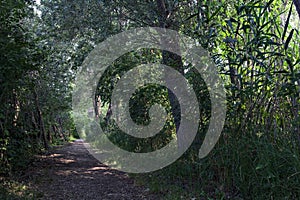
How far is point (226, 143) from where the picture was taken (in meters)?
4.17

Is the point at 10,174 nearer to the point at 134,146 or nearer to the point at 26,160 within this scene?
the point at 26,160

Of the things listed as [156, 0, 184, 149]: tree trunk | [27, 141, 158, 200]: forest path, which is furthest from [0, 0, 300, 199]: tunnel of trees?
[27, 141, 158, 200]: forest path

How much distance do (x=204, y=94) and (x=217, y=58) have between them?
0.61m

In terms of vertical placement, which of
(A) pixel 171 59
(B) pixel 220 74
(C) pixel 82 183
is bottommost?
(C) pixel 82 183

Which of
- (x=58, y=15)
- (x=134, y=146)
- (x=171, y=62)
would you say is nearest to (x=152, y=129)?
(x=134, y=146)

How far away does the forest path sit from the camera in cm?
514

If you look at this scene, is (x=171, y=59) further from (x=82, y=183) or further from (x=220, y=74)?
(x=82, y=183)

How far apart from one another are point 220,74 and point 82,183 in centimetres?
352

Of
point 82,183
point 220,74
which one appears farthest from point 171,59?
point 82,183

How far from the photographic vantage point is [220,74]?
14.6ft

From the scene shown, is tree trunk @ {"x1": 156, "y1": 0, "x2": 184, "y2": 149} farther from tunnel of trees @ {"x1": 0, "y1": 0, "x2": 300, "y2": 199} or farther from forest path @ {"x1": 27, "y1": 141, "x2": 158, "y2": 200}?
forest path @ {"x1": 27, "y1": 141, "x2": 158, "y2": 200}

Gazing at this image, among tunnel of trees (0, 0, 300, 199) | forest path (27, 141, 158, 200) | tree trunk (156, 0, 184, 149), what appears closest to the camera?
tunnel of trees (0, 0, 300, 199)

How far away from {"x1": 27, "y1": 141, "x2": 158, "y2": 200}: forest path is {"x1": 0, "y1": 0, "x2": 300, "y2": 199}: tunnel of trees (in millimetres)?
391

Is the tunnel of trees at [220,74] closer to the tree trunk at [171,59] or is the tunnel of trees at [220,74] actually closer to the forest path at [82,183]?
the tree trunk at [171,59]
